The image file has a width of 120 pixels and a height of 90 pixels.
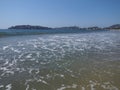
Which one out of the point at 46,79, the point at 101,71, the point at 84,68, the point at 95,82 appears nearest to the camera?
the point at 95,82

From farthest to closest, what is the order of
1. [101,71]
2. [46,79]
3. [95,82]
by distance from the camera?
1. [101,71]
2. [46,79]
3. [95,82]

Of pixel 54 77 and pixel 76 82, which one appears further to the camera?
pixel 54 77

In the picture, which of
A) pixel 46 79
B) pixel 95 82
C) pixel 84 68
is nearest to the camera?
pixel 95 82

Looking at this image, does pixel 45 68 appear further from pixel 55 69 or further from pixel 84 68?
pixel 84 68

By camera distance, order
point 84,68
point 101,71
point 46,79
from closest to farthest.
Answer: point 46,79 → point 101,71 → point 84,68

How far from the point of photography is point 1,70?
748 centimetres

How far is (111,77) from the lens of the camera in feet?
20.4

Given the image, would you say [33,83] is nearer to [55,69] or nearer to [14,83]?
[14,83]

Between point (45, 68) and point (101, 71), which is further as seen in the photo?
point (45, 68)

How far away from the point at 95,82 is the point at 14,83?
2.84 meters

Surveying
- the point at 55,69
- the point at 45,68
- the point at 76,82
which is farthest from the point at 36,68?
the point at 76,82

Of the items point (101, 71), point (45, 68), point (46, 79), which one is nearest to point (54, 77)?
point (46, 79)

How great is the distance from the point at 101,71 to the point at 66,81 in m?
1.91

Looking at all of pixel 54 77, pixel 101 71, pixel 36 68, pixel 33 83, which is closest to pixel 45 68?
pixel 36 68
